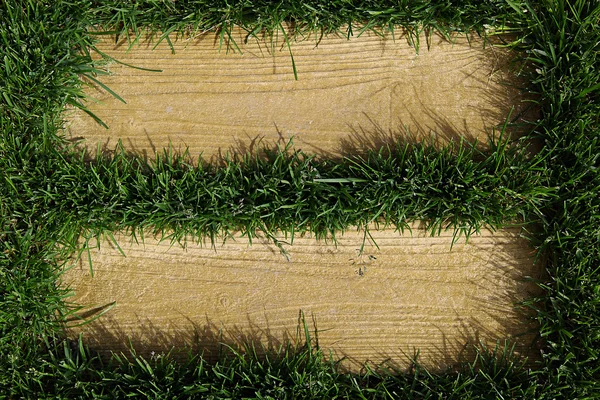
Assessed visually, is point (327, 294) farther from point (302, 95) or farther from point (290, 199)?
point (302, 95)

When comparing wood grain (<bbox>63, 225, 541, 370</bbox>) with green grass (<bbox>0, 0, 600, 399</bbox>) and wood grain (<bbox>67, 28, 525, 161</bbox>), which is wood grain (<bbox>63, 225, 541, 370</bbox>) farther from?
wood grain (<bbox>67, 28, 525, 161</bbox>)

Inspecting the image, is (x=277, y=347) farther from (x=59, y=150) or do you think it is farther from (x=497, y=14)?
(x=497, y=14)

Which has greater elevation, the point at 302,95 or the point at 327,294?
the point at 302,95

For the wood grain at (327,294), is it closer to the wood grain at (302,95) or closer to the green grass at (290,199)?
the green grass at (290,199)

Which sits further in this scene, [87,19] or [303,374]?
[87,19]

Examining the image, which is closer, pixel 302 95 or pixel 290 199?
pixel 290 199

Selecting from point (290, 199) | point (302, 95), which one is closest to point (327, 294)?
point (290, 199)

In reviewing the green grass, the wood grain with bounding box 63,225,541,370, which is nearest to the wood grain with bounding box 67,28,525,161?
the green grass

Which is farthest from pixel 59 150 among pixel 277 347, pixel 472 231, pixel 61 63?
pixel 472 231
